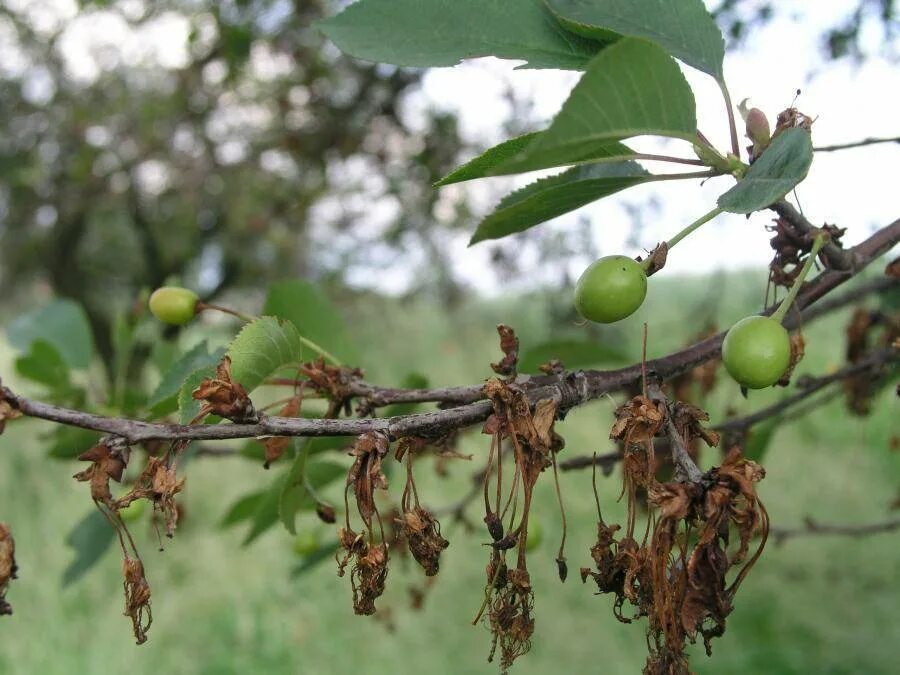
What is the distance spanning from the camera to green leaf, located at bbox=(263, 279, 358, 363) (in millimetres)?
1071

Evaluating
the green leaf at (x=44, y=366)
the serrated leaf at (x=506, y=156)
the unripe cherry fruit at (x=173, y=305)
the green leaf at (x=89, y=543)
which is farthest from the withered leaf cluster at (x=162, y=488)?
the green leaf at (x=44, y=366)

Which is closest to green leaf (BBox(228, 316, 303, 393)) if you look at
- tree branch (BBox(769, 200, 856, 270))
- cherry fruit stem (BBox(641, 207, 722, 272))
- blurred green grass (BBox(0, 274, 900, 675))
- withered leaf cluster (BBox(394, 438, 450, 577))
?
withered leaf cluster (BBox(394, 438, 450, 577))

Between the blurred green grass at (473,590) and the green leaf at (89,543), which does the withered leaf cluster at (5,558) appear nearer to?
the green leaf at (89,543)

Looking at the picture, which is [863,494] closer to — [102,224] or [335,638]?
[335,638]

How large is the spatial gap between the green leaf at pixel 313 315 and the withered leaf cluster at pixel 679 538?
0.53m

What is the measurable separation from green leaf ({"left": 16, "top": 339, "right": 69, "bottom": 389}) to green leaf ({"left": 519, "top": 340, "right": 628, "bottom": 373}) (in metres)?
0.83

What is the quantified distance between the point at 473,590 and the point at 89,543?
9.27 feet

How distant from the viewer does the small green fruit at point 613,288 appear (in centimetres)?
69

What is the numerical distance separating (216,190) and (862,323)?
14.4 feet

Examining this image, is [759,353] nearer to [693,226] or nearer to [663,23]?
[693,226]

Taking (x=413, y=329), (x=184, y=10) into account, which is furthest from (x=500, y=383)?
(x=413, y=329)

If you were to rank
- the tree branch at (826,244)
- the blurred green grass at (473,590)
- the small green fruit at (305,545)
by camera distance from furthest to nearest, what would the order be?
the blurred green grass at (473,590)
the small green fruit at (305,545)
the tree branch at (826,244)

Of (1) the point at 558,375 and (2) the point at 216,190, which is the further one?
(2) the point at 216,190

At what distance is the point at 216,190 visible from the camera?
503 centimetres
